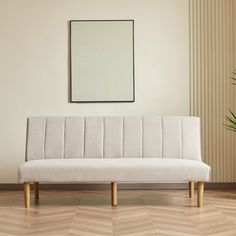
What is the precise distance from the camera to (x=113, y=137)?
496 cm

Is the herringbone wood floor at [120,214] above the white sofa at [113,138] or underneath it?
underneath

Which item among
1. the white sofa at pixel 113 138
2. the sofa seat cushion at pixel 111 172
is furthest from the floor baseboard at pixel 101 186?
the sofa seat cushion at pixel 111 172

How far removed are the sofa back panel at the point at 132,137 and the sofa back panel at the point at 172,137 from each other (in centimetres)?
23

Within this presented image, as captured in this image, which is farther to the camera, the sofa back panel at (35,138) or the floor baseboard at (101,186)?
the floor baseboard at (101,186)

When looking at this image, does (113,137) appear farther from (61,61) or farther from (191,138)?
(61,61)

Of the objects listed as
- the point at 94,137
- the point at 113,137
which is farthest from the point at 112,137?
the point at 94,137

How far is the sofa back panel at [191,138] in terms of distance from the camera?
4.93m

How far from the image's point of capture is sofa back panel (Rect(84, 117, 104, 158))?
16.1 feet

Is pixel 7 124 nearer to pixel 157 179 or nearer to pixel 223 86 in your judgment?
pixel 157 179

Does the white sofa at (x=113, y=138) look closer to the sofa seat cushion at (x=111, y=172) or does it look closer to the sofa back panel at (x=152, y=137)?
the sofa back panel at (x=152, y=137)

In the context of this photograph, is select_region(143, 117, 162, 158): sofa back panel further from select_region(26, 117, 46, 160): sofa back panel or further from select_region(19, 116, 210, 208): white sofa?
select_region(26, 117, 46, 160): sofa back panel

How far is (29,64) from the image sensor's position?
555 centimetres

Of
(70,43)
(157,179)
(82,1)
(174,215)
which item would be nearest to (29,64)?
(70,43)

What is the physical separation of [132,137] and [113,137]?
0.18 metres
